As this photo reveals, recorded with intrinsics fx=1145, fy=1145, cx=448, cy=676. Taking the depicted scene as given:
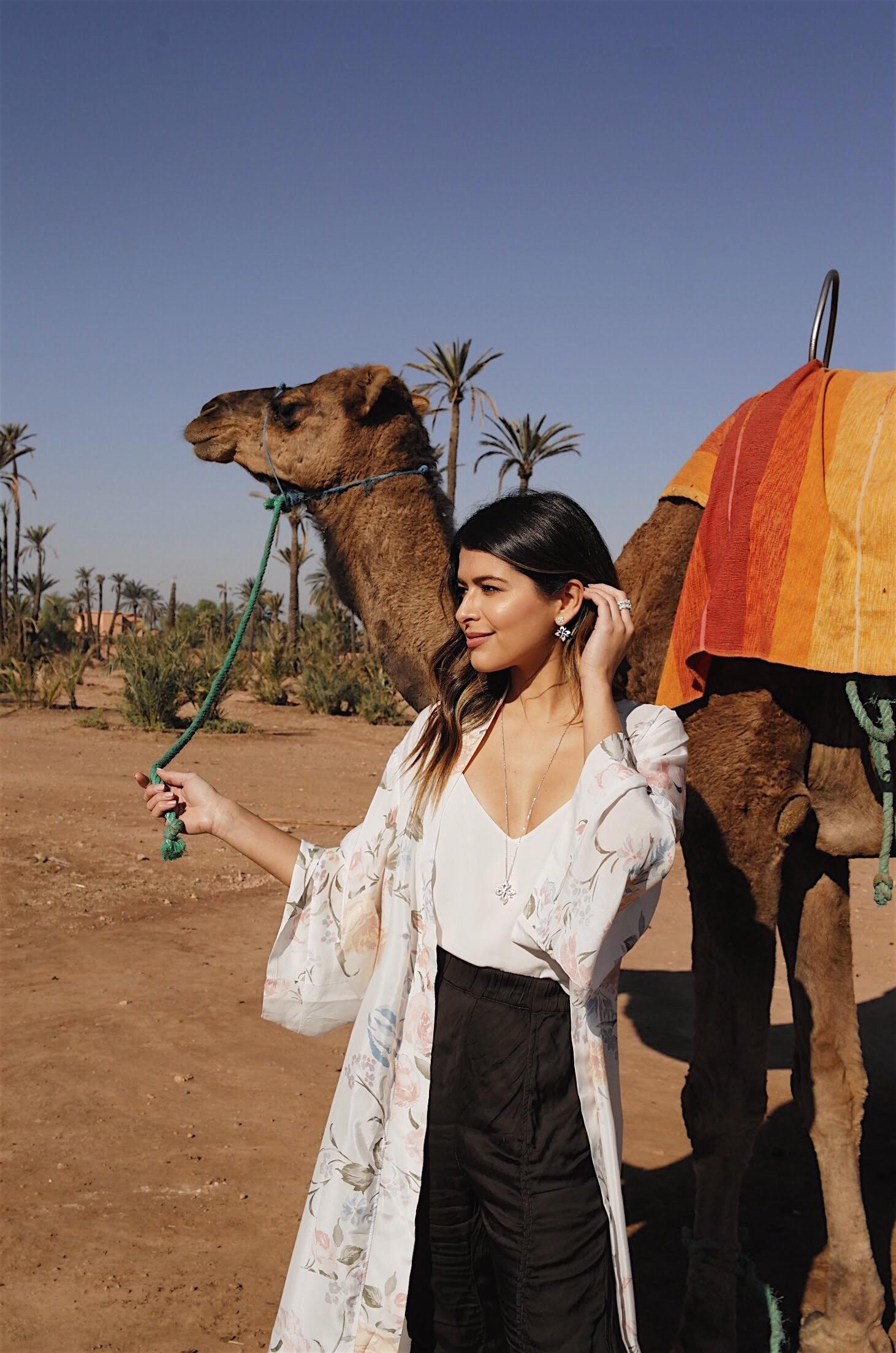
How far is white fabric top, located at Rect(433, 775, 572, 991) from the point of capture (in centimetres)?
205

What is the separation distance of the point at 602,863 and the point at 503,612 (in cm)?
54

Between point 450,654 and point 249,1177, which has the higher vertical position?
point 450,654

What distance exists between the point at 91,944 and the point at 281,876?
435 cm

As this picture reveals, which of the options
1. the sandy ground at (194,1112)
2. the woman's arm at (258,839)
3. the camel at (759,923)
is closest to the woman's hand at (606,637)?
the woman's arm at (258,839)

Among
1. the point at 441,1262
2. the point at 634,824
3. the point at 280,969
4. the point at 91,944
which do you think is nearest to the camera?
the point at 634,824

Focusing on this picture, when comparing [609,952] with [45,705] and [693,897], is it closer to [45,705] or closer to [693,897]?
[693,897]

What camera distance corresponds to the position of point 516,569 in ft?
7.15

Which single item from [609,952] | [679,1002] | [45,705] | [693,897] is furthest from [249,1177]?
[45,705]

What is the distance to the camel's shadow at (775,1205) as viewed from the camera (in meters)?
3.66

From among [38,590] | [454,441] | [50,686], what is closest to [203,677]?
[50,686]

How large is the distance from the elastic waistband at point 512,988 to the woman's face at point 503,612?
22.4 inches

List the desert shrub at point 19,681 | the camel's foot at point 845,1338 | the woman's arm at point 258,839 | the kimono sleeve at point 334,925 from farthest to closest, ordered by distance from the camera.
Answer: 1. the desert shrub at point 19,681
2. the camel's foot at point 845,1338
3. the woman's arm at point 258,839
4. the kimono sleeve at point 334,925

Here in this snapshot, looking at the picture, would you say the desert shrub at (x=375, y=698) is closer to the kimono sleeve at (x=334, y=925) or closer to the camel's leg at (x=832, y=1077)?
the camel's leg at (x=832, y=1077)

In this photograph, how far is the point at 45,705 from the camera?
18.1m
